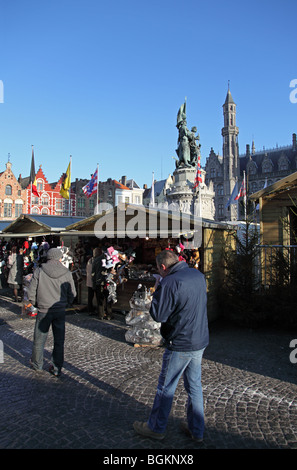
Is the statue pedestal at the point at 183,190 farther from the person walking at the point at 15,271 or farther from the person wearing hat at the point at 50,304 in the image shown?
the person wearing hat at the point at 50,304

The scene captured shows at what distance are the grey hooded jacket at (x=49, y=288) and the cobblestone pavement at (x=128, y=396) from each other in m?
1.17

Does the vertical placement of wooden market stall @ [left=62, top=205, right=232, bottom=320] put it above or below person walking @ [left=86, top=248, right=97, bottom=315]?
above

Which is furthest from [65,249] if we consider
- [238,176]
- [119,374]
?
[238,176]

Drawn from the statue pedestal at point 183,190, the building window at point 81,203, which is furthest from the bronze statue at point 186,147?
the building window at point 81,203

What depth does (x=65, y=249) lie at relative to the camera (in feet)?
34.8

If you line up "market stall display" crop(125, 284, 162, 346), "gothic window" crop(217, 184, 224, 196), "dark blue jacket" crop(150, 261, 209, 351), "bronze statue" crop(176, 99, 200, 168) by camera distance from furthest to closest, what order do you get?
"gothic window" crop(217, 184, 224, 196) → "bronze statue" crop(176, 99, 200, 168) → "market stall display" crop(125, 284, 162, 346) → "dark blue jacket" crop(150, 261, 209, 351)

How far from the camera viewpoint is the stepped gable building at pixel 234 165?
223 feet

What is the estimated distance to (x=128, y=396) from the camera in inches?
176

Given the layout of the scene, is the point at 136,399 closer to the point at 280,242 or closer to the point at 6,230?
the point at 280,242

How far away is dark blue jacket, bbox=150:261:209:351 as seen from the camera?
3260 millimetres

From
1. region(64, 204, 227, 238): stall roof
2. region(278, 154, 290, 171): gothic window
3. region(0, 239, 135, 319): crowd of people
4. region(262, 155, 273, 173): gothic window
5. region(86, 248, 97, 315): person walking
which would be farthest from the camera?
region(262, 155, 273, 173): gothic window

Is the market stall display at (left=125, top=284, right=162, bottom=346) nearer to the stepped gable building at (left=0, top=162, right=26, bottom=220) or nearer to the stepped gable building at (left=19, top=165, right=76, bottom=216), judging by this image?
the stepped gable building at (left=19, top=165, right=76, bottom=216)

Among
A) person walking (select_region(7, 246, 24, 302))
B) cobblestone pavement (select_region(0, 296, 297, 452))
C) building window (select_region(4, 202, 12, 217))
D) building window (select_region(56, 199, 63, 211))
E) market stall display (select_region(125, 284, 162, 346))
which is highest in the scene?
building window (select_region(56, 199, 63, 211))

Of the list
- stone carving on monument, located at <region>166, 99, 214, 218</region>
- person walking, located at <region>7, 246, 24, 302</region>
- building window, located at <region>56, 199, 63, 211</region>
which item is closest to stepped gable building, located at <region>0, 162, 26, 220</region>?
building window, located at <region>56, 199, 63, 211</region>
